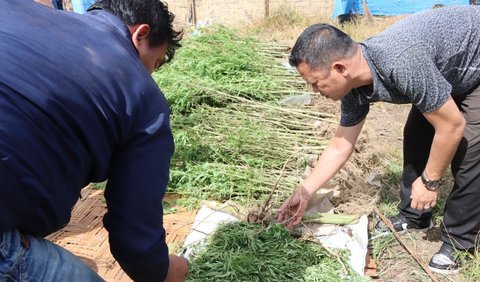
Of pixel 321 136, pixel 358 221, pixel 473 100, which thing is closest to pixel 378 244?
pixel 358 221

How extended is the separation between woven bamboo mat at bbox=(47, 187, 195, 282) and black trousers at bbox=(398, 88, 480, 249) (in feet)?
5.23

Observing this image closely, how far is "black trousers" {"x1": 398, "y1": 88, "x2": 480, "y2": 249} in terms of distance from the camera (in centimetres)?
255

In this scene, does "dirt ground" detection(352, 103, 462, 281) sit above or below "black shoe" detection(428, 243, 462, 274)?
below

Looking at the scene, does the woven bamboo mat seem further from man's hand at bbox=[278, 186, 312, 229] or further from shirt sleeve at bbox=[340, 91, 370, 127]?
shirt sleeve at bbox=[340, 91, 370, 127]

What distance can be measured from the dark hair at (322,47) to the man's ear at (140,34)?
886 millimetres

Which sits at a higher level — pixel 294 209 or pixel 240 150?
pixel 294 209

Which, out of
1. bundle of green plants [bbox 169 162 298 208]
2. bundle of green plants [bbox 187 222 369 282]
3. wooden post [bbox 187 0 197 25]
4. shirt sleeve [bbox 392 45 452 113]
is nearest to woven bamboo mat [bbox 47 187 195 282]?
bundle of green plants [bbox 169 162 298 208]

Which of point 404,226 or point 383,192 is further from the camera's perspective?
point 383,192

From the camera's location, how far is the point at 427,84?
2.18m

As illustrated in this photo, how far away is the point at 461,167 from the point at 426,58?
0.78 metres

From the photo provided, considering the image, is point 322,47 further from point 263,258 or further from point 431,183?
point 263,258

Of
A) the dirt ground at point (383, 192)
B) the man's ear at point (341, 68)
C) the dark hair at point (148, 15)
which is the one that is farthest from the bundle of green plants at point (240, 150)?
the dark hair at point (148, 15)

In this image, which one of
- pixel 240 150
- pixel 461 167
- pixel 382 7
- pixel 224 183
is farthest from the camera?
pixel 382 7

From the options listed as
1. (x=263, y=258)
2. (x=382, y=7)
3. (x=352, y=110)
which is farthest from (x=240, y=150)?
(x=382, y=7)
